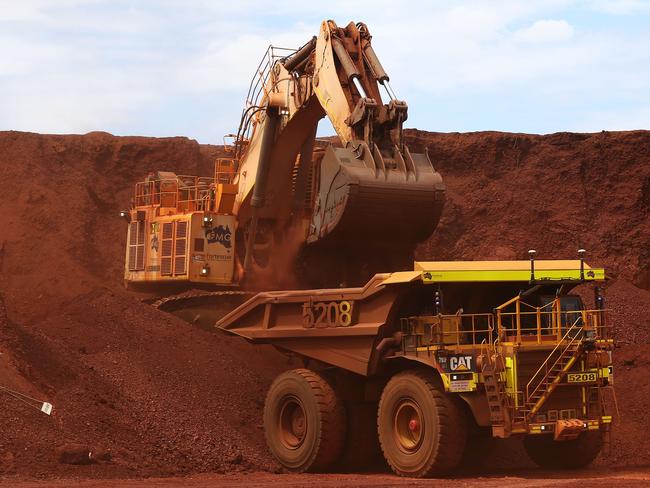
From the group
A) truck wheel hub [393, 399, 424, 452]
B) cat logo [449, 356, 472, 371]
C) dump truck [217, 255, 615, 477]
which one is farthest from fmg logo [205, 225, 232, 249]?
cat logo [449, 356, 472, 371]

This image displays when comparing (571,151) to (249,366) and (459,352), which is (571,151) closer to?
(249,366)

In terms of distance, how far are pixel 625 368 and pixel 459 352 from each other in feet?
29.0

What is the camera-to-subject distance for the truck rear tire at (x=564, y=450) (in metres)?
15.4

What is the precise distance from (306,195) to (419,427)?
833 centimetres

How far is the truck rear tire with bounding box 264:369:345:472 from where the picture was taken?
1589 centimetres

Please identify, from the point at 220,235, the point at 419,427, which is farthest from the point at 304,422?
the point at 220,235

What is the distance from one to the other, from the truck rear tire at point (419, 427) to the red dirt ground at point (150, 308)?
2315 mm

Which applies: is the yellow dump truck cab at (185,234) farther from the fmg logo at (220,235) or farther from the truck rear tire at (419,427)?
the truck rear tire at (419,427)

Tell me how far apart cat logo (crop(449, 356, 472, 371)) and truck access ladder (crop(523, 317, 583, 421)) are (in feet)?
2.39

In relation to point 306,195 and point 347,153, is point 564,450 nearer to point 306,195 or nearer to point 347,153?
point 347,153

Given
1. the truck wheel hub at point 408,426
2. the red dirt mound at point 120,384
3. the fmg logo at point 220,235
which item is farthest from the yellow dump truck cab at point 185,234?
the truck wheel hub at point 408,426

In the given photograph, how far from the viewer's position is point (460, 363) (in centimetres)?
1410

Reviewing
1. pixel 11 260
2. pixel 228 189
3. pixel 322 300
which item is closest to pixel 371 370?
pixel 322 300

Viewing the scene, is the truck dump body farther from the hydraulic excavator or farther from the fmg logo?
the fmg logo
